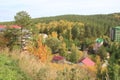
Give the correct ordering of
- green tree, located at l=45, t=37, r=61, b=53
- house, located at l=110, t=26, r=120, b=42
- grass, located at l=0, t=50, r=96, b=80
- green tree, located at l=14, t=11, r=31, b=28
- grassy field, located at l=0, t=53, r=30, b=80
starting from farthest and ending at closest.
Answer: house, located at l=110, t=26, r=120, b=42, green tree, located at l=45, t=37, r=61, b=53, green tree, located at l=14, t=11, r=31, b=28, grass, located at l=0, t=50, r=96, b=80, grassy field, located at l=0, t=53, r=30, b=80

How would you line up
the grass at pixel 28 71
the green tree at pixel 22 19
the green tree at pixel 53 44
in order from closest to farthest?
the grass at pixel 28 71, the green tree at pixel 22 19, the green tree at pixel 53 44

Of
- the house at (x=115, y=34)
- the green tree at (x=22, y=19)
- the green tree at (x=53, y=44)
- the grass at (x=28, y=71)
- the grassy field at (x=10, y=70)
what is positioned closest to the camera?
the grassy field at (x=10, y=70)

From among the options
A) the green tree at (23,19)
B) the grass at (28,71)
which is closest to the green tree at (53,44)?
the green tree at (23,19)

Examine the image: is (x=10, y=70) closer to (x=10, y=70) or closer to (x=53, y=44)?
Result: (x=10, y=70)

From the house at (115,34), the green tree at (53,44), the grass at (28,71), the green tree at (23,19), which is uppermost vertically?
the grass at (28,71)

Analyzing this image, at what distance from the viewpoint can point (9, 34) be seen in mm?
23281

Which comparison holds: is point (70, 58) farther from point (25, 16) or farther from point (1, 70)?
point (1, 70)

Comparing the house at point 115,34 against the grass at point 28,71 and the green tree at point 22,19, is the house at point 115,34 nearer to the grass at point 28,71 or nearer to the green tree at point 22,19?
the green tree at point 22,19

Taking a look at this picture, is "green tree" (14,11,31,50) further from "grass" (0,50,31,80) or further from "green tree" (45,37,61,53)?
"green tree" (45,37,61,53)

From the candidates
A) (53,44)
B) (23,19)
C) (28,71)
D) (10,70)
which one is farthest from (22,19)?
(53,44)

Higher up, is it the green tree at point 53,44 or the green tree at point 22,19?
the green tree at point 22,19

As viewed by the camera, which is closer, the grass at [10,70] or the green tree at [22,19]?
the grass at [10,70]

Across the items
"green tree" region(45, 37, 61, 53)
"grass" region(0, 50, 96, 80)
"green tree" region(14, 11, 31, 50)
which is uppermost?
"grass" region(0, 50, 96, 80)

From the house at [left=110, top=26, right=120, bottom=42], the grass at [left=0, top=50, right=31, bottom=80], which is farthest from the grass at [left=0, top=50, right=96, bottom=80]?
the house at [left=110, top=26, right=120, bottom=42]
